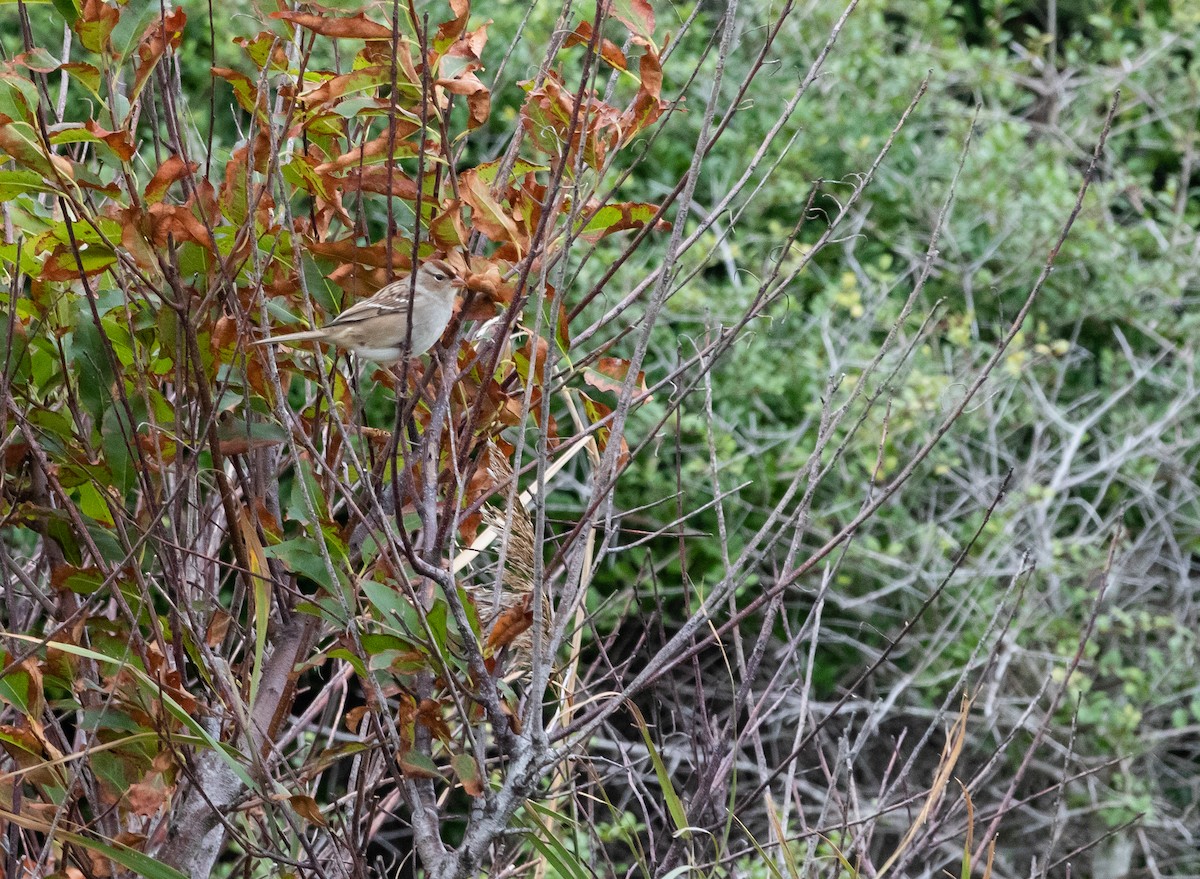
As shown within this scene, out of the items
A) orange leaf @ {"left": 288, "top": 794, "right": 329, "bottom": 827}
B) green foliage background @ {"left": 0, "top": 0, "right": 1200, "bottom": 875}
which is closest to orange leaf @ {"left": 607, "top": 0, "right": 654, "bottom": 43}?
orange leaf @ {"left": 288, "top": 794, "right": 329, "bottom": 827}

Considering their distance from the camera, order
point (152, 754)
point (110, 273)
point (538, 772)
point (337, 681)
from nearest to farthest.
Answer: point (538, 772)
point (152, 754)
point (110, 273)
point (337, 681)

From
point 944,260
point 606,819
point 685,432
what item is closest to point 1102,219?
point 944,260

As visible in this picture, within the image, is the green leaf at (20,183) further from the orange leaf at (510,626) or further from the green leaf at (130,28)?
the orange leaf at (510,626)

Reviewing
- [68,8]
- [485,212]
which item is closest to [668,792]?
[485,212]

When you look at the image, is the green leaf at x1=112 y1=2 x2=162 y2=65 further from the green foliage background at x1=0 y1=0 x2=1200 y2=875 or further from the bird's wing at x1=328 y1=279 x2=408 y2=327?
the green foliage background at x1=0 y1=0 x2=1200 y2=875

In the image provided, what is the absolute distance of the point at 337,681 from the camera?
2.16 m

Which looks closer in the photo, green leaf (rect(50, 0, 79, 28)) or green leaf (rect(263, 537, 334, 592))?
green leaf (rect(263, 537, 334, 592))

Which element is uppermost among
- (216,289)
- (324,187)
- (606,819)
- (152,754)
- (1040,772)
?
(324,187)

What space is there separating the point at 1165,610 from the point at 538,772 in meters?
5.79

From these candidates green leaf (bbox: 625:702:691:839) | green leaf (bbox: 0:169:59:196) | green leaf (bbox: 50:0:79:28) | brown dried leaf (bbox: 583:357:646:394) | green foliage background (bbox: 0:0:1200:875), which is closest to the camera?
green leaf (bbox: 625:702:691:839)

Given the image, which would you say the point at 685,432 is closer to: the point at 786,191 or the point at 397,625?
the point at 786,191

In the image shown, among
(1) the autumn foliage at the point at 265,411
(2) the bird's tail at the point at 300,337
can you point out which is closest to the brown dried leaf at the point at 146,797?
(1) the autumn foliage at the point at 265,411

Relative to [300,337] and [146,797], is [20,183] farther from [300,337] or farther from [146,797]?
[146,797]

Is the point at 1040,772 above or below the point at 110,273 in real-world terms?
below
